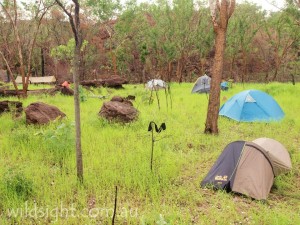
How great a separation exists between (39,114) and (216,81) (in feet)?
19.7

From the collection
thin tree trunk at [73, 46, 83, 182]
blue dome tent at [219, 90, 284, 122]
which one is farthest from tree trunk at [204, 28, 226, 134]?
thin tree trunk at [73, 46, 83, 182]

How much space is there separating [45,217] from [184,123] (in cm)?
741

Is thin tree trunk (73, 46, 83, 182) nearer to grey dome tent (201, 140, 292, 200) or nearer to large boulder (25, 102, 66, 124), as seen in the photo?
grey dome tent (201, 140, 292, 200)

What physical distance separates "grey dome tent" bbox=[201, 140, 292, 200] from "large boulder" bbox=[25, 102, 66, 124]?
6.18 m

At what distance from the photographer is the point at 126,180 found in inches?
237

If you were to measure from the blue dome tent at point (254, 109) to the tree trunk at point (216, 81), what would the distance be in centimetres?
261

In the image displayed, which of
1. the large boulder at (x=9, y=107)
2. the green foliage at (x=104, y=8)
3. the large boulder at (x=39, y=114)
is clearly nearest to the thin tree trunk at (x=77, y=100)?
the large boulder at (x=39, y=114)

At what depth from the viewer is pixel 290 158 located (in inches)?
296

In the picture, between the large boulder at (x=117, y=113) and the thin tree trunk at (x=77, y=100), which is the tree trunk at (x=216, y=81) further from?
the thin tree trunk at (x=77, y=100)

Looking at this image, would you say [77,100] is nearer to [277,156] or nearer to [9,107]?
[277,156]

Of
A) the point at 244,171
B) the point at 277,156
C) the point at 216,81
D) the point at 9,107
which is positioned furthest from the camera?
the point at 9,107

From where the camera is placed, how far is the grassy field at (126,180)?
4.91 metres

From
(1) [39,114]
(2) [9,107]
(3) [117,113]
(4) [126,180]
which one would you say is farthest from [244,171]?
(2) [9,107]

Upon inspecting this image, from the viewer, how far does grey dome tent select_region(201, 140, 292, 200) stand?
5.73m
